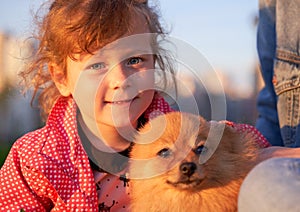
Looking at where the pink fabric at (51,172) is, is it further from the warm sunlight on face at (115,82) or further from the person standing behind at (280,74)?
the person standing behind at (280,74)

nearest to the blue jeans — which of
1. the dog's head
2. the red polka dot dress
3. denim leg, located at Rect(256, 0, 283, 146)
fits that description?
denim leg, located at Rect(256, 0, 283, 146)

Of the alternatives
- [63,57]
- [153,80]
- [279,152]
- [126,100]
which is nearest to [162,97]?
[153,80]

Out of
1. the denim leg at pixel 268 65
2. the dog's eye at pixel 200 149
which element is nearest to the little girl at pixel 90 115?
the dog's eye at pixel 200 149

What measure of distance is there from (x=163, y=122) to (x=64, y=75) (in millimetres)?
611

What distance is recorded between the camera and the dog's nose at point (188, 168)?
144cm

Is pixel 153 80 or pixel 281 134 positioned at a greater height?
pixel 153 80

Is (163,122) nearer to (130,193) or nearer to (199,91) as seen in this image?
(130,193)

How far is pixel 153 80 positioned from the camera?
6.55 ft

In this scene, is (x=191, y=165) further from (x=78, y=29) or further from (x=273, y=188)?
(x=78, y=29)

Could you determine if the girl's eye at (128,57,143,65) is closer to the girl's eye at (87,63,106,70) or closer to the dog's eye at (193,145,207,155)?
the girl's eye at (87,63,106,70)

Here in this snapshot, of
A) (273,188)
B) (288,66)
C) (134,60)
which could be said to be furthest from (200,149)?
(288,66)

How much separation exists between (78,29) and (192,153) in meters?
0.71

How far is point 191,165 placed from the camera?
1.44 meters

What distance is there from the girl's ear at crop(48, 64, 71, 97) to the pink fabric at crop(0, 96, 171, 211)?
0.08m
